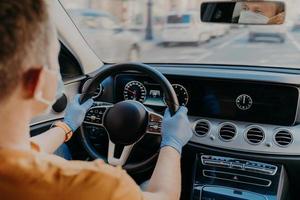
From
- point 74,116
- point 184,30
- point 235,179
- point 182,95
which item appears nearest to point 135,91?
point 182,95

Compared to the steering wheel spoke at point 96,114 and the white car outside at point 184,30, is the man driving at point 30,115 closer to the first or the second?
the steering wheel spoke at point 96,114

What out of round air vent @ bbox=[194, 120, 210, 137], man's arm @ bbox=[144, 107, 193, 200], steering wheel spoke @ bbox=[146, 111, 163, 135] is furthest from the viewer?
round air vent @ bbox=[194, 120, 210, 137]

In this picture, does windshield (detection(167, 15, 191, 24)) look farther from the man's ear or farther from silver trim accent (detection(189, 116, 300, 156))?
the man's ear

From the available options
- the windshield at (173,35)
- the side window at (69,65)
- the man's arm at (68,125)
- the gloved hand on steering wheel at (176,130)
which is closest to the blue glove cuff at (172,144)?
the gloved hand on steering wheel at (176,130)

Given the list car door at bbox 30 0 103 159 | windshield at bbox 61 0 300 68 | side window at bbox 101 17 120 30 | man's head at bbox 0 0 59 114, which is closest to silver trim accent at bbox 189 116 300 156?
car door at bbox 30 0 103 159

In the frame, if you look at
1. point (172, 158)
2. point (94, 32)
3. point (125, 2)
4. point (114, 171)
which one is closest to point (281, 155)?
point (172, 158)

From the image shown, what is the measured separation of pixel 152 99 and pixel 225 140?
493 millimetres

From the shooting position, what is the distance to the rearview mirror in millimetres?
2232

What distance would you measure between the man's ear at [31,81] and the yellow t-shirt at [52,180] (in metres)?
0.15

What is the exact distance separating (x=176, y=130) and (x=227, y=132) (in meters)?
0.81

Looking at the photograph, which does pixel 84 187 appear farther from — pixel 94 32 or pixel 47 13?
pixel 94 32

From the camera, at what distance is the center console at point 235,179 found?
8.41ft

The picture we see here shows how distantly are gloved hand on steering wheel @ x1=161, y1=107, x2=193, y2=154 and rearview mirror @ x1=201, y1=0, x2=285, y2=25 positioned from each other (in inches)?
22.9

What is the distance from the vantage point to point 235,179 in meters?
2.61
